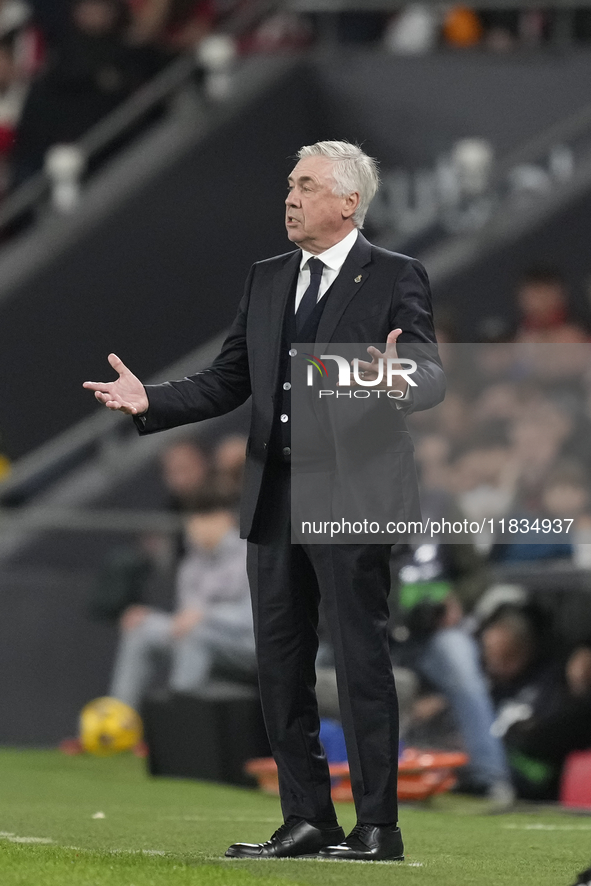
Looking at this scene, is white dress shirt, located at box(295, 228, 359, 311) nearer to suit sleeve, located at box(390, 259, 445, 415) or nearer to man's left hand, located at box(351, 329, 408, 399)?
suit sleeve, located at box(390, 259, 445, 415)

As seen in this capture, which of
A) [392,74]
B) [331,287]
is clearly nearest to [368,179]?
[331,287]

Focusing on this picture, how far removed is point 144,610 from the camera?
1016 cm

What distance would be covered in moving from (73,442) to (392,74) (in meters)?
4.40

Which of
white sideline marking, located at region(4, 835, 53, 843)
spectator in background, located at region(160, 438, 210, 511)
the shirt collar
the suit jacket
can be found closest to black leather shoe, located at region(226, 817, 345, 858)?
white sideline marking, located at region(4, 835, 53, 843)

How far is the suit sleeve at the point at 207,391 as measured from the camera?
4805 millimetres

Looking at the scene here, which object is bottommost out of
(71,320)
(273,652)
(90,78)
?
(273,652)

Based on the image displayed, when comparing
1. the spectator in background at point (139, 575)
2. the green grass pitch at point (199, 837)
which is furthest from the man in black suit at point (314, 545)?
the spectator in background at point (139, 575)

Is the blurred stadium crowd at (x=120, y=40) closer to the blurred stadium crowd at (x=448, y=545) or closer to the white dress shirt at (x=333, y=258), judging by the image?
the blurred stadium crowd at (x=448, y=545)

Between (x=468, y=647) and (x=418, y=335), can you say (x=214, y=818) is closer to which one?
(x=468, y=647)

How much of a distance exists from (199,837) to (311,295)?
6.31ft

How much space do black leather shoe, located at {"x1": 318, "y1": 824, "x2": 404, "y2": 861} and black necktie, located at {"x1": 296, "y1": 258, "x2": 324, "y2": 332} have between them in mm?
1462

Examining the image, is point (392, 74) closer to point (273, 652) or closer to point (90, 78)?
point (90, 78)

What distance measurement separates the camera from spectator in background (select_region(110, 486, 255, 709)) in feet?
31.3

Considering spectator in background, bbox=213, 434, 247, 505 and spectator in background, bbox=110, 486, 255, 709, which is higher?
spectator in background, bbox=213, 434, 247, 505
